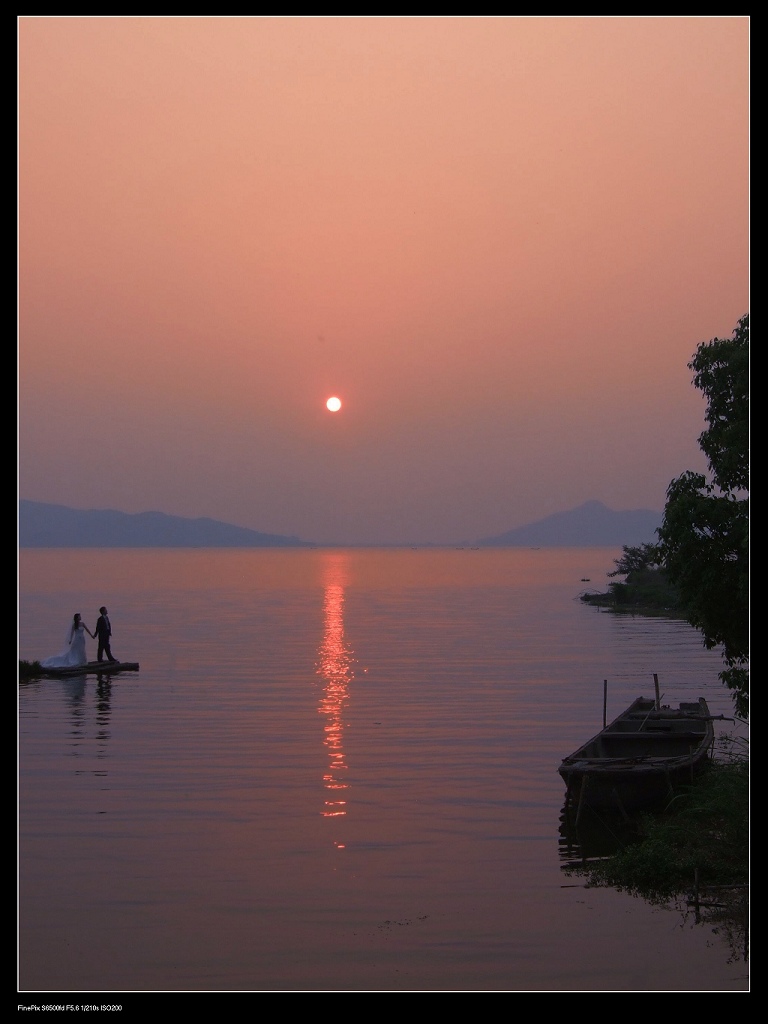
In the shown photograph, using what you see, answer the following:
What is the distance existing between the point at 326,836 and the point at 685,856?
651cm

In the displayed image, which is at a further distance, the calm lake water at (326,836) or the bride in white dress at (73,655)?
the bride in white dress at (73,655)

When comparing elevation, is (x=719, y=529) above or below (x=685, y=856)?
above

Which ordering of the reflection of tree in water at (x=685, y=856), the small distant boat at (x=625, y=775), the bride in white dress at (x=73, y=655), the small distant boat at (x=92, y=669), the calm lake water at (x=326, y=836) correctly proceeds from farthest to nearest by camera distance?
the bride in white dress at (x=73, y=655) → the small distant boat at (x=92, y=669) → the small distant boat at (x=625, y=775) → the reflection of tree in water at (x=685, y=856) → the calm lake water at (x=326, y=836)

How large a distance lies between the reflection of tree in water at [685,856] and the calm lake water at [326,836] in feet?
0.85

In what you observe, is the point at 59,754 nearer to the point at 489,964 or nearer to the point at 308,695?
the point at 308,695

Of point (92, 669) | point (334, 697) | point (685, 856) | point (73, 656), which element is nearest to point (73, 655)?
point (73, 656)

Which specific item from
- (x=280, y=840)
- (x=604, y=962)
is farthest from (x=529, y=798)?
(x=604, y=962)

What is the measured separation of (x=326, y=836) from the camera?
2061 centimetres

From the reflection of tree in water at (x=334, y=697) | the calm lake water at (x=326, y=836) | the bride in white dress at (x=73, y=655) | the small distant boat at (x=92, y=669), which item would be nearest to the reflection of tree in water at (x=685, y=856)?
the calm lake water at (x=326, y=836)

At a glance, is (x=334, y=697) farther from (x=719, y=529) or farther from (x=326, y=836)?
(x=719, y=529)

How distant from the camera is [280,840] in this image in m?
20.3

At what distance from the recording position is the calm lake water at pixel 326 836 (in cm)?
1448

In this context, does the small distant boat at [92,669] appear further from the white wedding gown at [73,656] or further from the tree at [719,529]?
the tree at [719,529]
